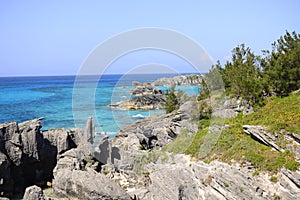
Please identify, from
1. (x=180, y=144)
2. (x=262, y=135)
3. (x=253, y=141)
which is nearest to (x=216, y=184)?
(x=253, y=141)

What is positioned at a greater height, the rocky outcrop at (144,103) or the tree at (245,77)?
the tree at (245,77)

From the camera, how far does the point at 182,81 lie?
72.2 meters

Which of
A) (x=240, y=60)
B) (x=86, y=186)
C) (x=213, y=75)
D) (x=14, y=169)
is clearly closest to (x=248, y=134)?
(x=86, y=186)

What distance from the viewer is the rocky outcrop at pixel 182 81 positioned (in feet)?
199

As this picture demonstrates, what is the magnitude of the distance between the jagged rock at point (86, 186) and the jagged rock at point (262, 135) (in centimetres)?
892

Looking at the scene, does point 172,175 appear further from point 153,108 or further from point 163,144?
point 153,108

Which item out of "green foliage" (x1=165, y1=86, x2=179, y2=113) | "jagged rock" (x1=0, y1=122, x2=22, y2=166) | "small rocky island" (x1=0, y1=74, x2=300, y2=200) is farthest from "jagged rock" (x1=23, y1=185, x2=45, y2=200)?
"green foliage" (x1=165, y1=86, x2=179, y2=113)

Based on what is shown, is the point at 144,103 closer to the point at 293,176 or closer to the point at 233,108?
the point at 233,108

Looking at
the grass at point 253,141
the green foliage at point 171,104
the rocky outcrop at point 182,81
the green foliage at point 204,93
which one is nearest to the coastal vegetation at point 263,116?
the grass at point 253,141

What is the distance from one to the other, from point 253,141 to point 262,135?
2.55 ft

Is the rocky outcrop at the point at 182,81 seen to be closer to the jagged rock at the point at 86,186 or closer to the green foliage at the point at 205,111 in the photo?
the green foliage at the point at 205,111

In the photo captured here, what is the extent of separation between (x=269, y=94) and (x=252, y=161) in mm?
12426

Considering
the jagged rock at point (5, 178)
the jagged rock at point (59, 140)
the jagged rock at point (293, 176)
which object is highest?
the jagged rock at point (293, 176)

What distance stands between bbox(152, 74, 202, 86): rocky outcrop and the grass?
1258 inches
